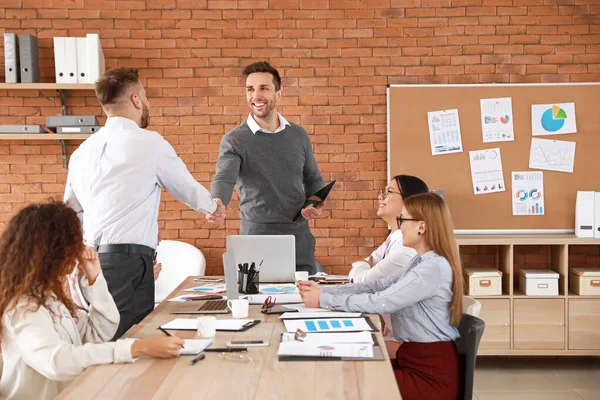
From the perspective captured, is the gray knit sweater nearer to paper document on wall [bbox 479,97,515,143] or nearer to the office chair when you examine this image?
the office chair

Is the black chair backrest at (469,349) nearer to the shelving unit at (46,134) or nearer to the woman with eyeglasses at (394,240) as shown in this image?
the woman with eyeglasses at (394,240)

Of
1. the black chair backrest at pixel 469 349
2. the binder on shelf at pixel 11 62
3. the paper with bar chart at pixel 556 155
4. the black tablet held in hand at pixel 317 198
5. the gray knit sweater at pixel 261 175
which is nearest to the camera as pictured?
the black chair backrest at pixel 469 349

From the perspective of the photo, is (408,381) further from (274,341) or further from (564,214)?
(564,214)

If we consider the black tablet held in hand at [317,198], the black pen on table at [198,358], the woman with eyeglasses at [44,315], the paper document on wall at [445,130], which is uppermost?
the paper document on wall at [445,130]

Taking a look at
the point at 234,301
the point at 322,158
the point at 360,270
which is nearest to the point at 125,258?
the point at 234,301

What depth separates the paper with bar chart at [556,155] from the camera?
5.00m

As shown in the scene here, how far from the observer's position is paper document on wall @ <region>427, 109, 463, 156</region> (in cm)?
504

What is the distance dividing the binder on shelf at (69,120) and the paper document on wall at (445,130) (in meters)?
2.54

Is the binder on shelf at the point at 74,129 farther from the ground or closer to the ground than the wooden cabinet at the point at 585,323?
farther from the ground

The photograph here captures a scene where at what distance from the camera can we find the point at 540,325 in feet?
15.4

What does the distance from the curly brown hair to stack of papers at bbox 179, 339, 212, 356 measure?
0.45 meters

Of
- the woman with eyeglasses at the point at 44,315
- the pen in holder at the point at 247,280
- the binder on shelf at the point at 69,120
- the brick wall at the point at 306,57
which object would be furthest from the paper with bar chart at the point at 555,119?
the woman with eyeglasses at the point at 44,315

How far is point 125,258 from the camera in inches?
105

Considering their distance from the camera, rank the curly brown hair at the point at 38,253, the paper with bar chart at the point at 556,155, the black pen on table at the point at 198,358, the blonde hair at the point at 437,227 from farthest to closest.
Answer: the paper with bar chart at the point at 556,155, the blonde hair at the point at 437,227, the curly brown hair at the point at 38,253, the black pen on table at the point at 198,358
